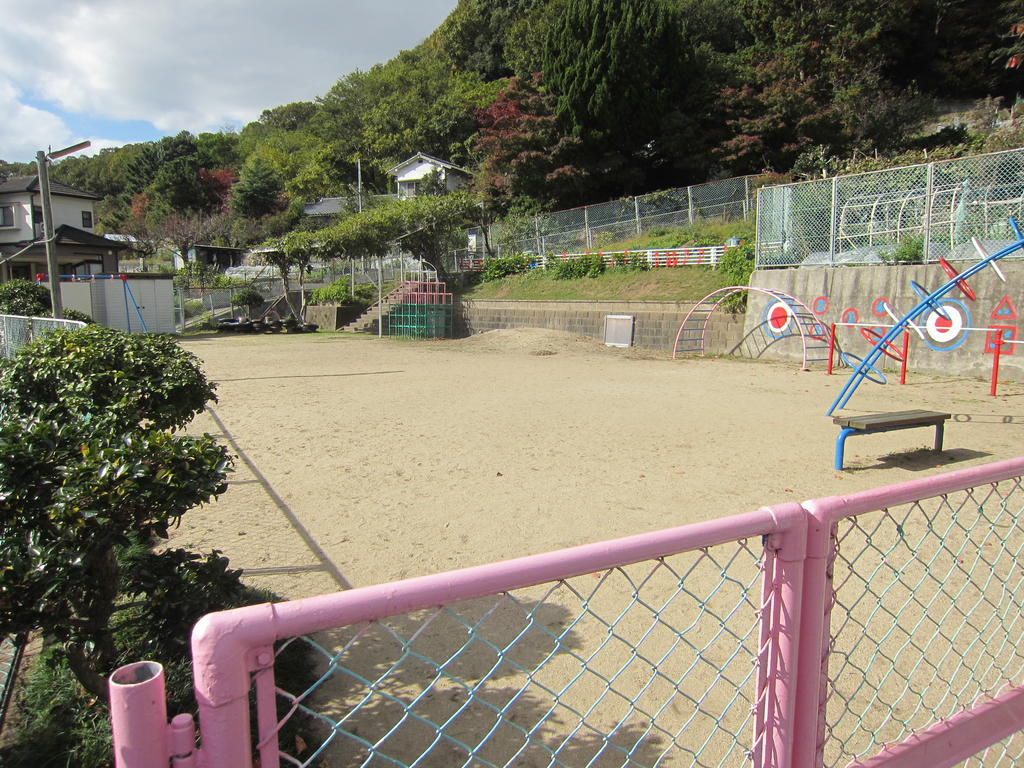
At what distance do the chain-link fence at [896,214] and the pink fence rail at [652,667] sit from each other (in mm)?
9421

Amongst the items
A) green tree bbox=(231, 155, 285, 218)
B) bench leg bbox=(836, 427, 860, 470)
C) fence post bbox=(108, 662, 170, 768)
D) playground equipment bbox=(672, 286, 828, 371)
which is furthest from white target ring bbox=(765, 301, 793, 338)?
green tree bbox=(231, 155, 285, 218)

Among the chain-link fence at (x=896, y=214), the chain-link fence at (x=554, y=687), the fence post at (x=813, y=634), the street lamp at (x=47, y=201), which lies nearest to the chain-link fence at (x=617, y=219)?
the chain-link fence at (x=896, y=214)

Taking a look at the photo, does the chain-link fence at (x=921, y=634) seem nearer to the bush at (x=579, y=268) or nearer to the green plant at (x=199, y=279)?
the bush at (x=579, y=268)

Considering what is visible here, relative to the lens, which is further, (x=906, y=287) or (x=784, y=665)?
(x=906, y=287)

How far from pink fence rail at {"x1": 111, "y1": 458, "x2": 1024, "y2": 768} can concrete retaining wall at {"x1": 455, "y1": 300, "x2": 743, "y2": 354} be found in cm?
1200

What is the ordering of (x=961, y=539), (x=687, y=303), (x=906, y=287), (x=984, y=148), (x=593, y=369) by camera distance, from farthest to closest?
1. (x=984, y=148)
2. (x=687, y=303)
3. (x=593, y=369)
4. (x=906, y=287)
5. (x=961, y=539)

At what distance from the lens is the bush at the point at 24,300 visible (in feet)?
61.6

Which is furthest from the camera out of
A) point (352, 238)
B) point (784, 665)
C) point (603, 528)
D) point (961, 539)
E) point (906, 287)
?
point (352, 238)

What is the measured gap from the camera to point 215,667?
1.03 meters

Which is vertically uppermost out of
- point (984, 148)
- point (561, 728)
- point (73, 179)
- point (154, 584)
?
point (73, 179)

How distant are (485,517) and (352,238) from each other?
843 inches

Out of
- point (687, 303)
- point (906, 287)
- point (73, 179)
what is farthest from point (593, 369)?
point (73, 179)

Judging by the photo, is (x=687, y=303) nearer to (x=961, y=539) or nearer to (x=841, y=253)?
(x=841, y=253)

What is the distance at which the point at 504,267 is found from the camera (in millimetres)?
26312
